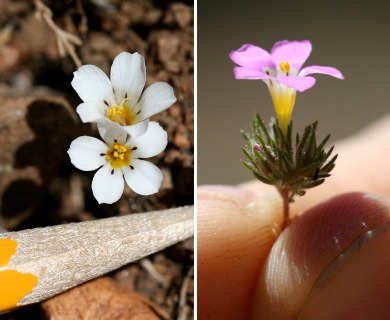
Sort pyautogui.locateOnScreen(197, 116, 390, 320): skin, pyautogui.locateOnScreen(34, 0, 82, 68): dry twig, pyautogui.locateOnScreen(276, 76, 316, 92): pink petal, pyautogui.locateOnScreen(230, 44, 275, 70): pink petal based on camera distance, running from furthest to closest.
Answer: pyautogui.locateOnScreen(34, 0, 82, 68): dry twig
pyautogui.locateOnScreen(197, 116, 390, 320): skin
pyautogui.locateOnScreen(230, 44, 275, 70): pink petal
pyautogui.locateOnScreen(276, 76, 316, 92): pink petal

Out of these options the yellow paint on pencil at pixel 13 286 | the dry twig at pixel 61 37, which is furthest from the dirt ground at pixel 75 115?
the yellow paint on pencil at pixel 13 286

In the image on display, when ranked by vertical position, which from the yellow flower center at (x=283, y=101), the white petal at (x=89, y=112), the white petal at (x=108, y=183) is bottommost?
the white petal at (x=108, y=183)

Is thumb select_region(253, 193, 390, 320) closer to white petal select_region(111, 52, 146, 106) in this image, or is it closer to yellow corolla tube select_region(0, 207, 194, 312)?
yellow corolla tube select_region(0, 207, 194, 312)

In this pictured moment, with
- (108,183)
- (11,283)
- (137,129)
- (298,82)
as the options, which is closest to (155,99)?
(137,129)

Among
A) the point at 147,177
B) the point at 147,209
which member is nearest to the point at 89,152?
the point at 147,177

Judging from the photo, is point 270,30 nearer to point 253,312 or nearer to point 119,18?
point 119,18

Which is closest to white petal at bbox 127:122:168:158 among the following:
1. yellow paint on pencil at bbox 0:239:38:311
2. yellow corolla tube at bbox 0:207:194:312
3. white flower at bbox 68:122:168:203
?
white flower at bbox 68:122:168:203

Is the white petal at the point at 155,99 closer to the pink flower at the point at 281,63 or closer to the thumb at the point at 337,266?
the pink flower at the point at 281,63

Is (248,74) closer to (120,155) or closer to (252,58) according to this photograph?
(252,58)
